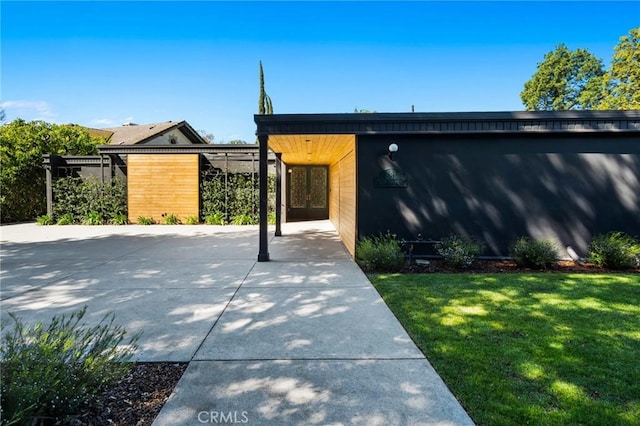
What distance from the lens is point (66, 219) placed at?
44.5 feet

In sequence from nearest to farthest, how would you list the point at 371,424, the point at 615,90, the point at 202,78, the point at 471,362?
1. the point at 371,424
2. the point at 471,362
3. the point at 202,78
4. the point at 615,90

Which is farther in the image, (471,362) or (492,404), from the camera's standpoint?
(471,362)

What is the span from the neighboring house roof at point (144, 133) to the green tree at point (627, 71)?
1076 inches

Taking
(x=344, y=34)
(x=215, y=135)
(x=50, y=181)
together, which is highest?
(x=215, y=135)

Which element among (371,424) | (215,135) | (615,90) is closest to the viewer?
(371,424)

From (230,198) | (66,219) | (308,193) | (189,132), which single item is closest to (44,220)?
(66,219)

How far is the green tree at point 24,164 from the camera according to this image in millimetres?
A: 13984

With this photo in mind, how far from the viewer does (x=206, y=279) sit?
211 inches

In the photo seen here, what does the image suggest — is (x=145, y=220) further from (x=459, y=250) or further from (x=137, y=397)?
(x=137, y=397)

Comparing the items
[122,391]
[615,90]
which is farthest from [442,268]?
[615,90]

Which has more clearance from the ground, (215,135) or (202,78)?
(215,135)

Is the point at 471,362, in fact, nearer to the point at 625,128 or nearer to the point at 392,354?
the point at 392,354

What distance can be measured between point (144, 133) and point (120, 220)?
9.14m

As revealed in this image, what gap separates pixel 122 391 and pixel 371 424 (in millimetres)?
1744
